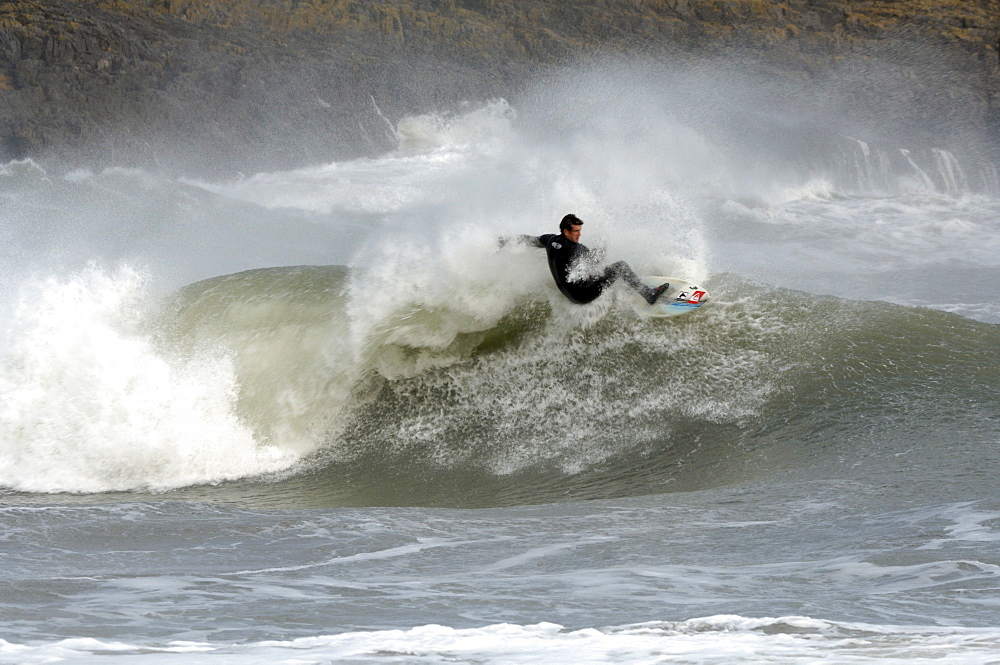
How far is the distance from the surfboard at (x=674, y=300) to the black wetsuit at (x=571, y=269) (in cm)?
14

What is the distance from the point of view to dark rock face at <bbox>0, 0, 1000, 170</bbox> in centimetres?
3900

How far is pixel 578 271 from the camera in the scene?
6.98 m

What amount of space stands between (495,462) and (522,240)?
1.87 metres

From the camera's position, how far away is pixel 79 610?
2826mm

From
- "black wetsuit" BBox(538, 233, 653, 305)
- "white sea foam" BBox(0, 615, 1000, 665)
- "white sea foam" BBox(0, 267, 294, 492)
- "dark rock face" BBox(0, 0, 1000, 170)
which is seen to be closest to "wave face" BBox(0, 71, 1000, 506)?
"white sea foam" BBox(0, 267, 294, 492)

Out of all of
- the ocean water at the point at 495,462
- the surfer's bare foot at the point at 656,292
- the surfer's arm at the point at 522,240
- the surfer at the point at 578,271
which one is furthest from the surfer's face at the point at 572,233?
the surfer's bare foot at the point at 656,292

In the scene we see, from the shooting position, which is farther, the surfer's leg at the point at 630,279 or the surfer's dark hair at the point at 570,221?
the surfer's leg at the point at 630,279

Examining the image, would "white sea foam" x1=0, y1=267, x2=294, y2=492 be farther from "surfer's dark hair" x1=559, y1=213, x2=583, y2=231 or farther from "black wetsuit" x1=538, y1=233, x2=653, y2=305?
"surfer's dark hair" x1=559, y1=213, x2=583, y2=231

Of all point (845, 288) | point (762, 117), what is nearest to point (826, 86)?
point (762, 117)

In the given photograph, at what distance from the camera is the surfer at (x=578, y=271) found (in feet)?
22.5

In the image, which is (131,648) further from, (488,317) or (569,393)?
(488,317)

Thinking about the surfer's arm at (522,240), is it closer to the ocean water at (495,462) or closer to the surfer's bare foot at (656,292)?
the ocean water at (495,462)

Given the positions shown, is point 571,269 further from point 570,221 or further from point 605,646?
point 605,646

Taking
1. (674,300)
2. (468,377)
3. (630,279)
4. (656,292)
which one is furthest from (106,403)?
(674,300)
